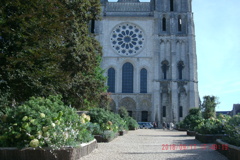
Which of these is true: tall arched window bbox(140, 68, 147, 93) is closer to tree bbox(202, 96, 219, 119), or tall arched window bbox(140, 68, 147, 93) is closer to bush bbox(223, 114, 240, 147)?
tree bbox(202, 96, 219, 119)

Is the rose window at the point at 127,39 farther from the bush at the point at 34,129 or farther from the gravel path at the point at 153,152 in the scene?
the bush at the point at 34,129

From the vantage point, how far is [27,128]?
6289 mm

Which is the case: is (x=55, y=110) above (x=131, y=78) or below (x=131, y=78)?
below

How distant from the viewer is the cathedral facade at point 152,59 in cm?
4169

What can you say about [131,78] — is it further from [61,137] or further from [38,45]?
[61,137]

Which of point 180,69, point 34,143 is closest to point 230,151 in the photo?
point 34,143

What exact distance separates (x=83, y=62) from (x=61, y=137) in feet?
29.8

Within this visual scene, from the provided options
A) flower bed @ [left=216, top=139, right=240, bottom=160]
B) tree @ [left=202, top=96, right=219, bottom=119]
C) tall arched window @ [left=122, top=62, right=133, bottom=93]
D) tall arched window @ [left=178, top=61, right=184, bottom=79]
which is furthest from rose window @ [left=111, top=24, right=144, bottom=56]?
flower bed @ [left=216, top=139, right=240, bottom=160]

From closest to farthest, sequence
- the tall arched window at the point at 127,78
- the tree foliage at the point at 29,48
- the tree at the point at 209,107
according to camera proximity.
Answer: the tree foliage at the point at 29,48 < the tree at the point at 209,107 < the tall arched window at the point at 127,78

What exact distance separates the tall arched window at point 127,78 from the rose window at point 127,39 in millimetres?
1996

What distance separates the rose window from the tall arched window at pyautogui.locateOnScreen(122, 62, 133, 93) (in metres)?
2.00

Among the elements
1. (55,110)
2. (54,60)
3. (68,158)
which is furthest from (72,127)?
(54,60)

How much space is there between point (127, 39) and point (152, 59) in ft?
16.1

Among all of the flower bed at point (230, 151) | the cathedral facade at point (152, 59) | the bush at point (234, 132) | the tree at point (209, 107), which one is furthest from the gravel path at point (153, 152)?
the cathedral facade at point (152, 59)
